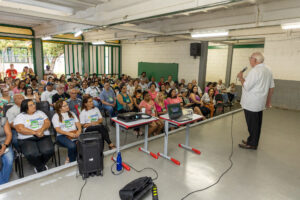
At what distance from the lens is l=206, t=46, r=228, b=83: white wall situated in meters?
10.5

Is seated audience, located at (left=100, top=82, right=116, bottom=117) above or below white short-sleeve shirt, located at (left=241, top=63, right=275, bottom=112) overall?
below

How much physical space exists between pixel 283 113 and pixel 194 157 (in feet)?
16.4

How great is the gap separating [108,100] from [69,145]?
237 cm

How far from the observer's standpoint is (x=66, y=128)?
3090 millimetres

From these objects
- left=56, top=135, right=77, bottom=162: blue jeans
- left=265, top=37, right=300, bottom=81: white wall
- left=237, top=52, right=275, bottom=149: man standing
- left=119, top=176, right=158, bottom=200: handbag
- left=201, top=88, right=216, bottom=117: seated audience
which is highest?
left=265, top=37, right=300, bottom=81: white wall

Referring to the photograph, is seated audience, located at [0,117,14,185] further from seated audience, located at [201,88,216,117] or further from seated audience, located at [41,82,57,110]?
seated audience, located at [201,88,216,117]

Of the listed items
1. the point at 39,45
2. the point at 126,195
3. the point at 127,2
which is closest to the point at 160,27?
the point at 127,2

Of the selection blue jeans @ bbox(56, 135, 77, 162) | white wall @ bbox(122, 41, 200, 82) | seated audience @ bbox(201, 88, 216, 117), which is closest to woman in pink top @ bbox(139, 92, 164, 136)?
blue jeans @ bbox(56, 135, 77, 162)

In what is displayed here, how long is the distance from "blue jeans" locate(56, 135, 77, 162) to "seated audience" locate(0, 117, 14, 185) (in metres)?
0.62

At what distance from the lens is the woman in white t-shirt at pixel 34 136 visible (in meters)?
2.67

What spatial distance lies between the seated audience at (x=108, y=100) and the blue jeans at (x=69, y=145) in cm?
190

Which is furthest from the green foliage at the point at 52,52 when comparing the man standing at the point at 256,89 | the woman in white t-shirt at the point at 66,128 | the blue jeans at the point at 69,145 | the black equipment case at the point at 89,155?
the man standing at the point at 256,89

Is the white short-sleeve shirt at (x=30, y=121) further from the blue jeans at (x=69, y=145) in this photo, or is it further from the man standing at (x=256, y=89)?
the man standing at (x=256, y=89)

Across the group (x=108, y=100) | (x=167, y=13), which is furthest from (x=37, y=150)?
(x=167, y=13)
